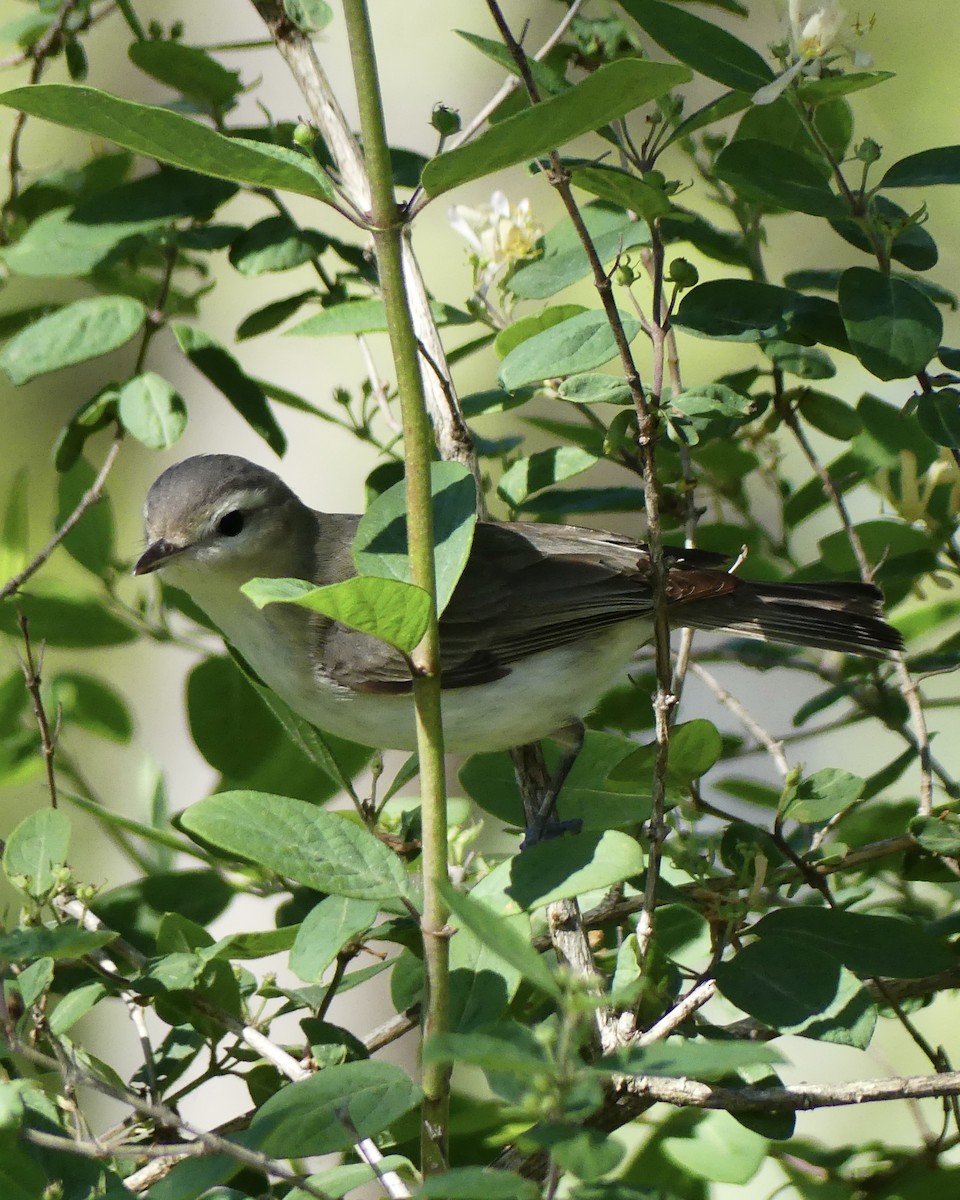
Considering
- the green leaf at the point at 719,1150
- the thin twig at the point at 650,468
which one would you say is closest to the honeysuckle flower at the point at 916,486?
the thin twig at the point at 650,468

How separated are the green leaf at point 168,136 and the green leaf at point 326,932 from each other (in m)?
0.77

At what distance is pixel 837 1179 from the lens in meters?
1.92

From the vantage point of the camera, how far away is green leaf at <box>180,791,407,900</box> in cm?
132

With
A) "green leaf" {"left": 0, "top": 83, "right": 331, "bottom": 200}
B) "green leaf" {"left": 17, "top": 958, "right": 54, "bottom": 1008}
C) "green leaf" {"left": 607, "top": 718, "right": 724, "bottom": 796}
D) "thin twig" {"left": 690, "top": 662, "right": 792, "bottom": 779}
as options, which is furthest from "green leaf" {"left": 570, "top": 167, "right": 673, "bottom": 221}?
"green leaf" {"left": 17, "top": 958, "right": 54, "bottom": 1008}

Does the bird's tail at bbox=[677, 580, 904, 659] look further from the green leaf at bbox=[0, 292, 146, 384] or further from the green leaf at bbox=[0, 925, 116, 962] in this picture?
the green leaf at bbox=[0, 925, 116, 962]

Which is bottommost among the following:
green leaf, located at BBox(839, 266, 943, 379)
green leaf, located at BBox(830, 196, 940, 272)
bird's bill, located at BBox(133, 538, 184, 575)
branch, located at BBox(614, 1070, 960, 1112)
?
branch, located at BBox(614, 1070, 960, 1112)

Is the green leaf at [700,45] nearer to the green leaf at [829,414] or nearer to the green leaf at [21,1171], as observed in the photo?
the green leaf at [829,414]

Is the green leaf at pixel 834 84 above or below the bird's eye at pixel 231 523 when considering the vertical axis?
above

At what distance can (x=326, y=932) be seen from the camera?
5.01 ft

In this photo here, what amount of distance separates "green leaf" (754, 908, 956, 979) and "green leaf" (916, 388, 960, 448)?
670 millimetres

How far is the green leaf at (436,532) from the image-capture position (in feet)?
4.33

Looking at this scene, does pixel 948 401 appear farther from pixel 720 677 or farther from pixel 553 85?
pixel 720 677

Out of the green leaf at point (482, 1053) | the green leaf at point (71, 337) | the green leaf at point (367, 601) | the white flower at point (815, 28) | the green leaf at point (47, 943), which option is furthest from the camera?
the green leaf at point (71, 337)

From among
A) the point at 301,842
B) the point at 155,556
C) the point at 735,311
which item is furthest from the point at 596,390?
the point at 155,556
